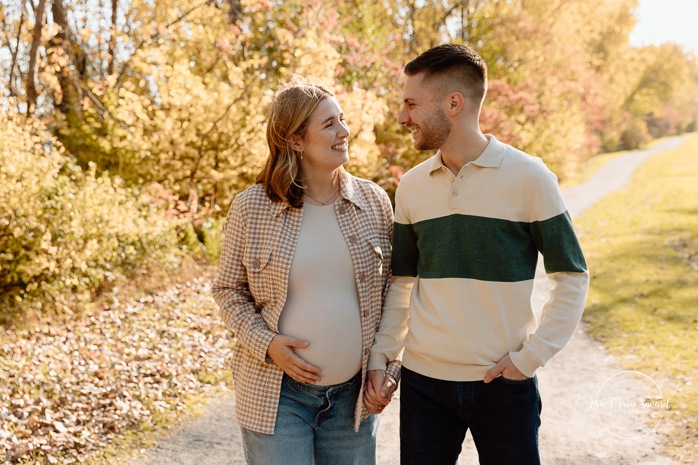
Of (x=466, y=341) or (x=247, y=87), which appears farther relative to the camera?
(x=247, y=87)

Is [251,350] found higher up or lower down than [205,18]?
lower down

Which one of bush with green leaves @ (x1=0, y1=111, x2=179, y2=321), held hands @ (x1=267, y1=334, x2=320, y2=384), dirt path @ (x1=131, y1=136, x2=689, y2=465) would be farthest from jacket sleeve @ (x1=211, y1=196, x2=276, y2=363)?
bush with green leaves @ (x1=0, y1=111, x2=179, y2=321)

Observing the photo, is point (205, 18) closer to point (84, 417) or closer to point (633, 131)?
point (84, 417)

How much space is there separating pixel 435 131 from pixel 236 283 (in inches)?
38.7

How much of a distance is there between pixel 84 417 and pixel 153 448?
62cm

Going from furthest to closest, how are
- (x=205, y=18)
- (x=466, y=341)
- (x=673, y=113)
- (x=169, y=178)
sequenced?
1. (x=673, y=113)
2. (x=205, y=18)
3. (x=169, y=178)
4. (x=466, y=341)

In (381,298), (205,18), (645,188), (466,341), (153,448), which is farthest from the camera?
(645,188)

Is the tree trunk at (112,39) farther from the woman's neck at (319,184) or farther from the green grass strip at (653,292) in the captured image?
the woman's neck at (319,184)

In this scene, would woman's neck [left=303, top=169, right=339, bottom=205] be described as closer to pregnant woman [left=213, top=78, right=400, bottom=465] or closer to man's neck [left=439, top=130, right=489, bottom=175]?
pregnant woman [left=213, top=78, right=400, bottom=465]

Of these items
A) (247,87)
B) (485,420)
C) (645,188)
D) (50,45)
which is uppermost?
(50,45)

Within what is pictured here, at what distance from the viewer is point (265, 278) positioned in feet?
8.83

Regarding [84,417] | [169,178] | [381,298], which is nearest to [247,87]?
[169,178]

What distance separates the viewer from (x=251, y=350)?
8.63 feet

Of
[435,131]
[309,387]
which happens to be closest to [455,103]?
[435,131]
